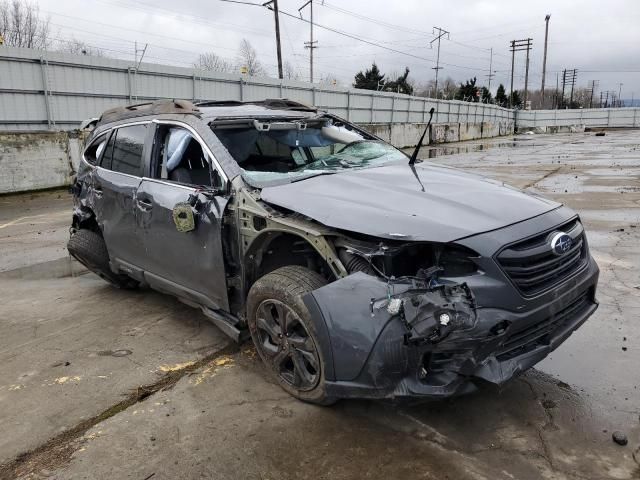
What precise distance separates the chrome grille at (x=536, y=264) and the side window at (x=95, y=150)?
3.96m

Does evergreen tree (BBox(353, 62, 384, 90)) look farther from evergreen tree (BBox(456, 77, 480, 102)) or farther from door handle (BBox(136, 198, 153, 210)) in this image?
door handle (BBox(136, 198, 153, 210))

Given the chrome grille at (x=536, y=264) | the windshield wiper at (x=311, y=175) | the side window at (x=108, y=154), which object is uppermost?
the side window at (x=108, y=154)

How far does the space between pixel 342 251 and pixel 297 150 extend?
1633 mm

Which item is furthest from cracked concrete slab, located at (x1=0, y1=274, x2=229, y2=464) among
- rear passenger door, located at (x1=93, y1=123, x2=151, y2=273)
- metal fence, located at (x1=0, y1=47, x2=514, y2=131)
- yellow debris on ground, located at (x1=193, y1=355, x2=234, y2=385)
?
metal fence, located at (x1=0, y1=47, x2=514, y2=131)

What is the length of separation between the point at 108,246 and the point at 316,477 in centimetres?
324

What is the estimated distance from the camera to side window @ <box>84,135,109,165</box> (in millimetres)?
5051

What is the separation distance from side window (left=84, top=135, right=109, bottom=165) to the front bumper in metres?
3.33

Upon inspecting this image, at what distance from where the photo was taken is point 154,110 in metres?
4.41

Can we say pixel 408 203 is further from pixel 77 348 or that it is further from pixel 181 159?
pixel 77 348

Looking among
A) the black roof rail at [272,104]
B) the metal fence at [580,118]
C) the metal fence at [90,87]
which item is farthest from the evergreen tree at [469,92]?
the black roof rail at [272,104]

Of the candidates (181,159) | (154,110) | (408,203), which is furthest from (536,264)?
(154,110)

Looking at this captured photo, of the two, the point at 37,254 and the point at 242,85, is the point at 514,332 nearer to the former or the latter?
the point at 37,254

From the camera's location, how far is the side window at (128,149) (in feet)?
14.3

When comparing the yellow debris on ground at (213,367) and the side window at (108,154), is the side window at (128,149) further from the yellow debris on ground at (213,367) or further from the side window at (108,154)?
the yellow debris on ground at (213,367)
